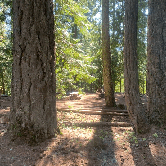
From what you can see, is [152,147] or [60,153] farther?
[152,147]

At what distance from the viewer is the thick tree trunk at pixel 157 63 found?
17.1 ft

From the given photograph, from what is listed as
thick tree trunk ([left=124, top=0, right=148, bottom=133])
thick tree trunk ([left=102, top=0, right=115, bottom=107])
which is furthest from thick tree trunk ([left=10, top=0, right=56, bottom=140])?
thick tree trunk ([left=102, top=0, right=115, bottom=107])

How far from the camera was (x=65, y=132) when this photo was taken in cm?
444

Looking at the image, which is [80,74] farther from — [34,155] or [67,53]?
[34,155]

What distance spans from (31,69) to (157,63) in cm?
429

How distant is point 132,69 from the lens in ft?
14.9

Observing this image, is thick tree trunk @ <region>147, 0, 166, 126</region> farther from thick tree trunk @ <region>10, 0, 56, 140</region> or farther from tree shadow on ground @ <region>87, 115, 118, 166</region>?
thick tree trunk @ <region>10, 0, 56, 140</region>

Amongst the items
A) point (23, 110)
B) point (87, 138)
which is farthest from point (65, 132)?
point (23, 110)

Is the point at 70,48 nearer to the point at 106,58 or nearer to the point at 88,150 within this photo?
the point at 106,58

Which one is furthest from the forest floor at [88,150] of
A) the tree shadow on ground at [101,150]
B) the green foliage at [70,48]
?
the green foliage at [70,48]

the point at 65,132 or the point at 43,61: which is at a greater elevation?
the point at 43,61

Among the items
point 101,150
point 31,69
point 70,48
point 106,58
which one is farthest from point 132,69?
point 106,58

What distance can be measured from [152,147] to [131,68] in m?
2.28

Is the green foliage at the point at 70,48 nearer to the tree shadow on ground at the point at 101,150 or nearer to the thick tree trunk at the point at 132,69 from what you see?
the thick tree trunk at the point at 132,69
